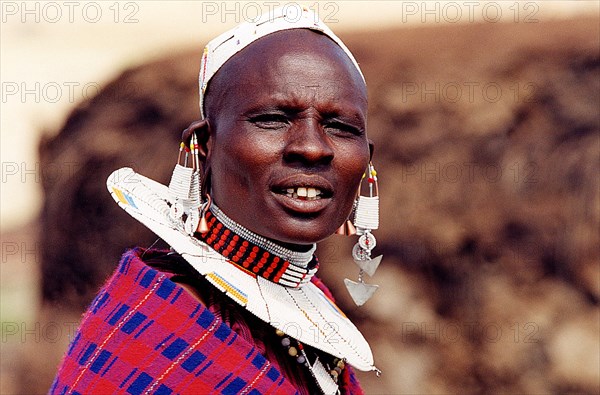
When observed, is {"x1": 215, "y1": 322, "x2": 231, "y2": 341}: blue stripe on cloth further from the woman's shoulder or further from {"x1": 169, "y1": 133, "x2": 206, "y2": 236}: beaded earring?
{"x1": 169, "y1": 133, "x2": 206, "y2": 236}: beaded earring

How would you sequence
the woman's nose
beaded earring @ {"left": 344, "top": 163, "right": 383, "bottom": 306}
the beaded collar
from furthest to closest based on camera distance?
beaded earring @ {"left": 344, "top": 163, "right": 383, "bottom": 306}
the beaded collar
the woman's nose

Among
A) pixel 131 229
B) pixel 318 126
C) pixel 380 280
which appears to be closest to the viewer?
pixel 318 126

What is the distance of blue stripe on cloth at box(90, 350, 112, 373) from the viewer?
5.38 feet

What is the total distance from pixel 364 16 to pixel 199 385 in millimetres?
3147

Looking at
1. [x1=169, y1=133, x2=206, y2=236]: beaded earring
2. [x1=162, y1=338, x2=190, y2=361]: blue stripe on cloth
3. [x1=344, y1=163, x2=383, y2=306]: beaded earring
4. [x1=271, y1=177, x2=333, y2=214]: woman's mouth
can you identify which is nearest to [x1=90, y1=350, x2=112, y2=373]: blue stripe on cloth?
[x1=162, y1=338, x2=190, y2=361]: blue stripe on cloth

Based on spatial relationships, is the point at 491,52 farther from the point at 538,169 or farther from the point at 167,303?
the point at 167,303

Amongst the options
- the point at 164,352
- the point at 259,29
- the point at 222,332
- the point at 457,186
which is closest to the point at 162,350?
the point at 164,352

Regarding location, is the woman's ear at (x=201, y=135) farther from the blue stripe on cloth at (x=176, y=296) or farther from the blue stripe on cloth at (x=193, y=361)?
the blue stripe on cloth at (x=193, y=361)

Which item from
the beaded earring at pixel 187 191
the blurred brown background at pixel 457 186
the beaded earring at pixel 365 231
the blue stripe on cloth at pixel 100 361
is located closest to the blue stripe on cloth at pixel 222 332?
the blue stripe on cloth at pixel 100 361

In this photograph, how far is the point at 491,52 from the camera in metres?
4.47

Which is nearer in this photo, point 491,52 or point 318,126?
point 318,126

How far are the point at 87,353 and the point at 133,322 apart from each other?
0.12 m

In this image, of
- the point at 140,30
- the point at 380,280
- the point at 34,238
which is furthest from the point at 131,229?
the point at 380,280

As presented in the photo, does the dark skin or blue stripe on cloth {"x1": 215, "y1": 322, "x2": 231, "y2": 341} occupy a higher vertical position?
the dark skin
